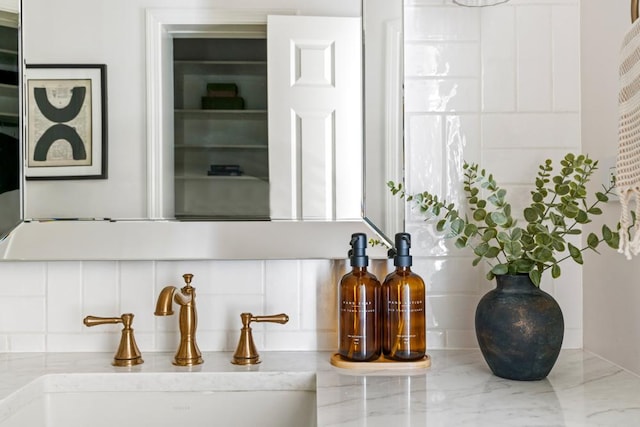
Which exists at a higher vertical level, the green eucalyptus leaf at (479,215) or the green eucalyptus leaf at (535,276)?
the green eucalyptus leaf at (479,215)

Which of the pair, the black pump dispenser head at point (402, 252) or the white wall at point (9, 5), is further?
the white wall at point (9, 5)

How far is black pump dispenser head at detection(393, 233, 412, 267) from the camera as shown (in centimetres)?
119

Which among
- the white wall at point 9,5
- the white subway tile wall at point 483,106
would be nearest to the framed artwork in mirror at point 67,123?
the white wall at point 9,5

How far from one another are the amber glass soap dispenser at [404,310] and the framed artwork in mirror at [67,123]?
69cm

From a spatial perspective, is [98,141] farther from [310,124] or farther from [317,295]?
[317,295]

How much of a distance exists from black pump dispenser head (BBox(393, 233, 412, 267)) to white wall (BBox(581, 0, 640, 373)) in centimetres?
43

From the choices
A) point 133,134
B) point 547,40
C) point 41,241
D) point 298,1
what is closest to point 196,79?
point 133,134

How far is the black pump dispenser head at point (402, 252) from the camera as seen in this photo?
1.19 m

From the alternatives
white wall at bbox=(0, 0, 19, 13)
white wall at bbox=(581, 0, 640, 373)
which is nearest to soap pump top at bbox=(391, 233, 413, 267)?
white wall at bbox=(581, 0, 640, 373)

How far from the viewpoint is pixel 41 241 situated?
1325 millimetres

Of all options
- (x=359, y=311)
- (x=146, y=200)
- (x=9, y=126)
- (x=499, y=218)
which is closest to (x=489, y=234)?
(x=499, y=218)

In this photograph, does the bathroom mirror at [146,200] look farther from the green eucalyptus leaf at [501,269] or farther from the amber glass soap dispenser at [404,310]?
the green eucalyptus leaf at [501,269]

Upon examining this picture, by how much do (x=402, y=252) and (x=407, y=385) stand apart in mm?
263

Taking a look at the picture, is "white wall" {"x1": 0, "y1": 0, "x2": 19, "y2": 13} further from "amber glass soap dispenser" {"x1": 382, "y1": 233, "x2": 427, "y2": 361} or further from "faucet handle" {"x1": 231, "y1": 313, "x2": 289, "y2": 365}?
"amber glass soap dispenser" {"x1": 382, "y1": 233, "x2": 427, "y2": 361}
